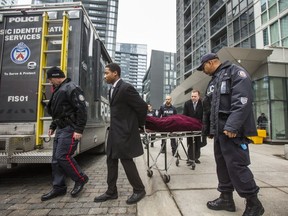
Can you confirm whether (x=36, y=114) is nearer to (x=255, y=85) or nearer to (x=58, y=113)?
(x=58, y=113)

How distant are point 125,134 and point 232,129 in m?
1.40

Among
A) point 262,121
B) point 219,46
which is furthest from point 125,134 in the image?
point 219,46

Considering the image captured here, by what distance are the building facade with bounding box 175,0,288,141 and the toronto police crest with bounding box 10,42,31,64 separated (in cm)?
993

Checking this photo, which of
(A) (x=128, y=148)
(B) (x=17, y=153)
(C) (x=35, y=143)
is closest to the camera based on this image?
(A) (x=128, y=148)

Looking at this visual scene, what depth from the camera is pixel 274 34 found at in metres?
13.7

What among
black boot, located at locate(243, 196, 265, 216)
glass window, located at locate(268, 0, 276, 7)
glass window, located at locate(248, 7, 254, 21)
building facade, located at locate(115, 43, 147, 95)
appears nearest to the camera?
black boot, located at locate(243, 196, 265, 216)

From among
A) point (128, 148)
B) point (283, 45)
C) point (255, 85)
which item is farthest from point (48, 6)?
point (283, 45)

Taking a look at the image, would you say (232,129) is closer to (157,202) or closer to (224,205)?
(224,205)

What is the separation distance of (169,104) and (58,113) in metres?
5.02

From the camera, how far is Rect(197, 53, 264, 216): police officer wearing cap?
2.24m

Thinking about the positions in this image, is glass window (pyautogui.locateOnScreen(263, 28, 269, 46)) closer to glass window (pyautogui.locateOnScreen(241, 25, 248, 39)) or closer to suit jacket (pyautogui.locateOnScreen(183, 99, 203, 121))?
glass window (pyautogui.locateOnScreen(241, 25, 248, 39))

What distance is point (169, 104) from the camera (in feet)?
25.3

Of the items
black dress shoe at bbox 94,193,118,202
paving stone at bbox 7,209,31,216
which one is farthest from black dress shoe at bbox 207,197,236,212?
paving stone at bbox 7,209,31,216

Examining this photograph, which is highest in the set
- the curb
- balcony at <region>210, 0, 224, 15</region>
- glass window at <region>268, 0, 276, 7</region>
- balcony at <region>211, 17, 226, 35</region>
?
balcony at <region>210, 0, 224, 15</region>
